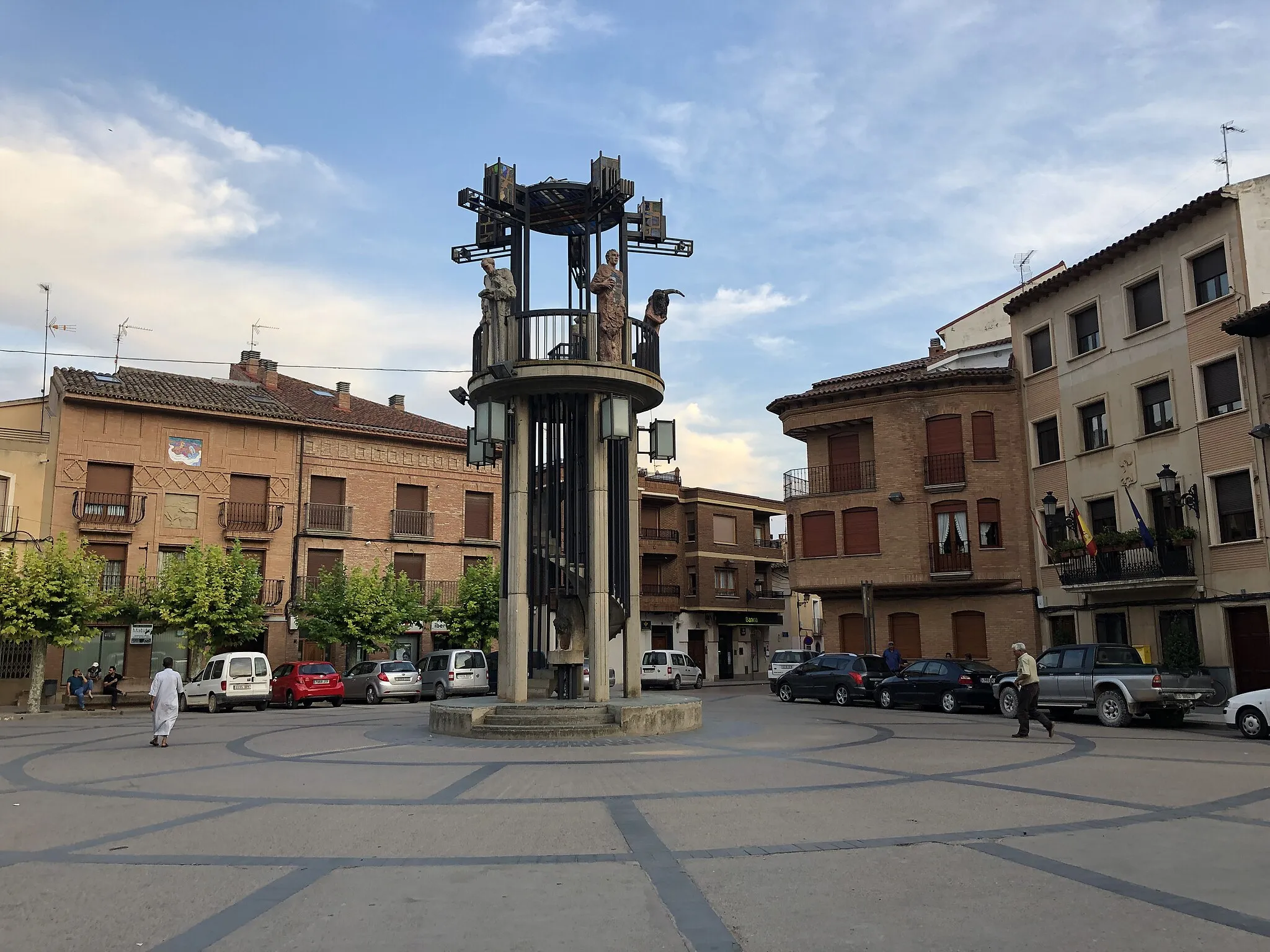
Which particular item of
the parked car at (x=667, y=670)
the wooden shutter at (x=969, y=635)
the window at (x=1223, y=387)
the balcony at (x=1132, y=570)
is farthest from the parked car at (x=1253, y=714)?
the parked car at (x=667, y=670)

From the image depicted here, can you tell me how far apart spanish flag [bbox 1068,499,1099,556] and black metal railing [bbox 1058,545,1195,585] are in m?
0.55

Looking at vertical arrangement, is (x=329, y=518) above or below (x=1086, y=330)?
below

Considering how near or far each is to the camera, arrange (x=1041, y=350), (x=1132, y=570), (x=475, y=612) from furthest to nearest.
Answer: (x=475, y=612)
(x=1041, y=350)
(x=1132, y=570)

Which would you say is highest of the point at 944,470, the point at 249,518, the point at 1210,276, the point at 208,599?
the point at 1210,276

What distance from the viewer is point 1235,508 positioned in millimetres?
23812

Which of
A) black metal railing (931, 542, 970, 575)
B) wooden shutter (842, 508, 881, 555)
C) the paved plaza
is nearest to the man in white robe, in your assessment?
the paved plaza

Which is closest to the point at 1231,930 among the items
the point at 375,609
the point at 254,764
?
the point at 254,764

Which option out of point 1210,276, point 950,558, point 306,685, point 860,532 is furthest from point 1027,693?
point 306,685

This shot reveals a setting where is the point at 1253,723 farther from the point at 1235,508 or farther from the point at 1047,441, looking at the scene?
the point at 1047,441

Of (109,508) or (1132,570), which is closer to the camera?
(1132,570)

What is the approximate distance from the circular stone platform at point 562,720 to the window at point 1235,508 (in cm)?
1523

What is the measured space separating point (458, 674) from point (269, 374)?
2029 centimetres

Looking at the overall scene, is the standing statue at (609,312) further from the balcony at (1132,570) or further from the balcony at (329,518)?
the balcony at (329,518)

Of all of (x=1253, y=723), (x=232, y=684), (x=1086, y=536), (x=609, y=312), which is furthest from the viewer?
(x=232, y=684)
